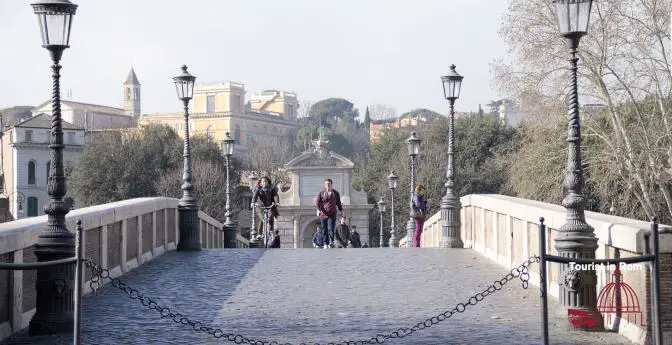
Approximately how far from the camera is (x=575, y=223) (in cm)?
1176

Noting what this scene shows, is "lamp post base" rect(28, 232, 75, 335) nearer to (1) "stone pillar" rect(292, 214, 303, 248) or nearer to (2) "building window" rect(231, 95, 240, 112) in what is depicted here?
(1) "stone pillar" rect(292, 214, 303, 248)

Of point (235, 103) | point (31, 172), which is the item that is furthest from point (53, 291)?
point (235, 103)

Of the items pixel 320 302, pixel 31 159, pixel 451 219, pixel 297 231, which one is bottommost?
pixel 297 231

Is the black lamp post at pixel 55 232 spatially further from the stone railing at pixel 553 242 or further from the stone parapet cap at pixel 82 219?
the stone railing at pixel 553 242

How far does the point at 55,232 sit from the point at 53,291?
A: 601mm

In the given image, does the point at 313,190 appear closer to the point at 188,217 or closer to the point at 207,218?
the point at 207,218

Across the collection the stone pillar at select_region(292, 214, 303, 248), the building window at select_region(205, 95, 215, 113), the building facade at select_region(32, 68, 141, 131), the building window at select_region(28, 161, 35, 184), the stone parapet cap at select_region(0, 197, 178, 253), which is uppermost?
the building window at select_region(205, 95, 215, 113)

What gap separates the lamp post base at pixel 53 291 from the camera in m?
11.3

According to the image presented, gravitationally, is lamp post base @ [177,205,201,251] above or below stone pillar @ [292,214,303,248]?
above

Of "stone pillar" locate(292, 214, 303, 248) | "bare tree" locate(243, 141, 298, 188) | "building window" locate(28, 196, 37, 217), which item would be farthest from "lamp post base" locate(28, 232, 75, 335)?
"building window" locate(28, 196, 37, 217)

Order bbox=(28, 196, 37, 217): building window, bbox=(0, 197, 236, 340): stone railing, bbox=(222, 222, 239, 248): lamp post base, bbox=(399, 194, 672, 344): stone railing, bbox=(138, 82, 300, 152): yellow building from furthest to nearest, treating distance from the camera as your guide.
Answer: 1. bbox=(138, 82, 300, 152): yellow building
2. bbox=(28, 196, 37, 217): building window
3. bbox=(222, 222, 239, 248): lamp post base
4. bbox=(0, 197, 236, 340): stone railing
5. bbox=(399, 194, 672, 344): stone railing

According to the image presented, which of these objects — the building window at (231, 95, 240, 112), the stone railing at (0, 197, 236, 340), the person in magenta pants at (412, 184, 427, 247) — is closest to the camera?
the stone railing at (0, 197, 236, 340)

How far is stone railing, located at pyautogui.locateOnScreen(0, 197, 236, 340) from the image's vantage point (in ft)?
37.5

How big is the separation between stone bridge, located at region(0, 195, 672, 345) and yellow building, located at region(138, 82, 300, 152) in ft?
471
